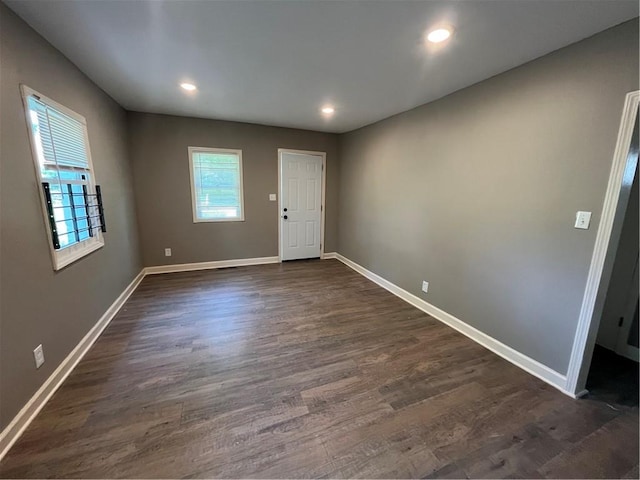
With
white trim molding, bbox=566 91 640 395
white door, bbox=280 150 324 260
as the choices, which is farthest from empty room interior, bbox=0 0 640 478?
white door, bbox=280 150 324 260

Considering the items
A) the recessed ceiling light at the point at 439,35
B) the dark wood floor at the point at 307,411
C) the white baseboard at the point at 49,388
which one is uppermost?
the recessed ceiling light at the point at 439,35

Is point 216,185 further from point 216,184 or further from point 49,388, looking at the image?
point 49,388

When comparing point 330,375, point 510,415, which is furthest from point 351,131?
point 510,415

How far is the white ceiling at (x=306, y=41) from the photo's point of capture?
1.49 meters

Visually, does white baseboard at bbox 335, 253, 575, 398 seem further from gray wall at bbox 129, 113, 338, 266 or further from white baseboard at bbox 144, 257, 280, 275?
gray wall at bbox 129, 113, 338, 266

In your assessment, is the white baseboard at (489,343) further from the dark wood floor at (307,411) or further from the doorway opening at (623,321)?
the doorway opening at (623,321)

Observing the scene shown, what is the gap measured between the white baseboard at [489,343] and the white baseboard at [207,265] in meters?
2.27

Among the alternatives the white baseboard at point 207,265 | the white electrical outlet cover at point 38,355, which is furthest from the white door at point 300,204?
the white electrical outlet cover at point 38,355

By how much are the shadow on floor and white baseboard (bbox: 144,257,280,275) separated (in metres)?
4.23

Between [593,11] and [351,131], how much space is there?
3.36 metres

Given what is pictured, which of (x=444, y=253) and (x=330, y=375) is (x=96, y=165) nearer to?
(x=330, y=375)

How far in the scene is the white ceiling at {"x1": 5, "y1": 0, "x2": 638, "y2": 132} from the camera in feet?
4.88

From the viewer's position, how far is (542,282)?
2037mm

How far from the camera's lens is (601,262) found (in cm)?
170
